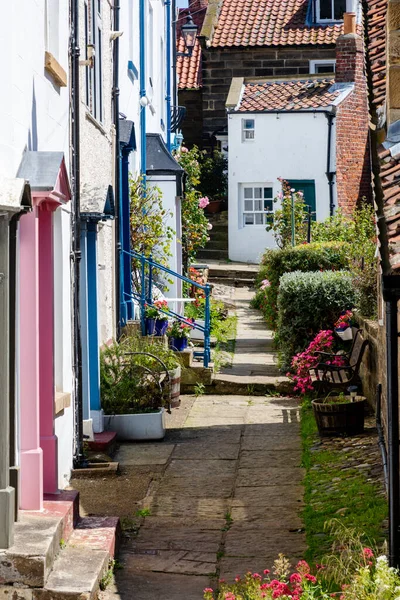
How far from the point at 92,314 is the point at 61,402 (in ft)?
7.16

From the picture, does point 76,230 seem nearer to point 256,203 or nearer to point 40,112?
point 40,112

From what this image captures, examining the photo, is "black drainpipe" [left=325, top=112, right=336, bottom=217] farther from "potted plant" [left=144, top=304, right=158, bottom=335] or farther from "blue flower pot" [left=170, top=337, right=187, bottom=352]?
"potted plant" [left=144, top=304, right=158, bottom=335]

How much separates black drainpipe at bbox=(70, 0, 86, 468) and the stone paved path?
0.86m

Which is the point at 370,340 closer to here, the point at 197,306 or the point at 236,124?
the point at 197,306

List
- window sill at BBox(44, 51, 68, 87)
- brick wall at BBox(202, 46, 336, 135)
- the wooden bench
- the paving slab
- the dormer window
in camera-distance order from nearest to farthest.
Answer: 1. window sill at BBox(44, 51, 68, 87)
2. the paving slab
3. the wooden bench
4. brick wall at BBox(202, 46, 336, 135)
5. the dormer window

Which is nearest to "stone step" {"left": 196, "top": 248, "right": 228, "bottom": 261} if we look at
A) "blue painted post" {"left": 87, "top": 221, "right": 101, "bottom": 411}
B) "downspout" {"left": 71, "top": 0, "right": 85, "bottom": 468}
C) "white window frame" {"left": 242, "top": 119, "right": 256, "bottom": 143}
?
"white window frame" {"left": 242, "top": 119, "right": 256, "bottom": 143}

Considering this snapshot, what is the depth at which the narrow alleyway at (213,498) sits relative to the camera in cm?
673

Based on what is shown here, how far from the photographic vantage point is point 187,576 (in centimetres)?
663

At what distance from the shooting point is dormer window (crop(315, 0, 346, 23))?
102 ft

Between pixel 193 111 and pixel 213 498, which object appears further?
pixel 193 111

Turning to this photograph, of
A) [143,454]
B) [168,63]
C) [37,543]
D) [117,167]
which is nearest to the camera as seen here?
[37,543]

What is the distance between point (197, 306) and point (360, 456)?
9165mm

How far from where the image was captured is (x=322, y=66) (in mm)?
30656

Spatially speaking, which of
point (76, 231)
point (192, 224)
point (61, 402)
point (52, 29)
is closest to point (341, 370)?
point (76, 231)
